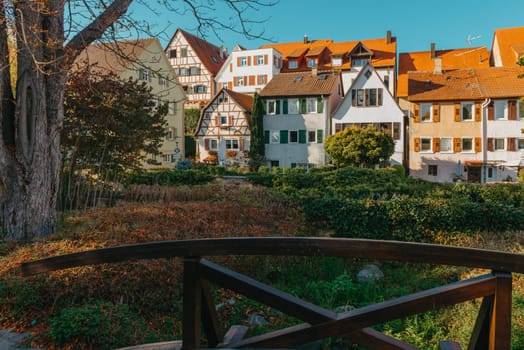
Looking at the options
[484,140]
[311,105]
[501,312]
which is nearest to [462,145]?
[484,140]

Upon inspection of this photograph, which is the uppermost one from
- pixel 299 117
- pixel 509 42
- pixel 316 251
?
pixel 509 42

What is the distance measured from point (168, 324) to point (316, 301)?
6.50 ft

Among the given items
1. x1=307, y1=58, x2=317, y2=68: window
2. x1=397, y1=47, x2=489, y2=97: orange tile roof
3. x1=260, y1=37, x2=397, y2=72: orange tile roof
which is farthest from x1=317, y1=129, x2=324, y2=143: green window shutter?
x1=307, y1=58, x2=317, y2=68: window

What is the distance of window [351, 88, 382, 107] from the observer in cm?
3259

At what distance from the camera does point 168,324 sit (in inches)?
177

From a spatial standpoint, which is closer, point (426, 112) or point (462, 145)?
point (462, 145)

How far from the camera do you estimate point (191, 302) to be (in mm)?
2016

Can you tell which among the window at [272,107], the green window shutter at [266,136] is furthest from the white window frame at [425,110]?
the green window shutter at [266,136]

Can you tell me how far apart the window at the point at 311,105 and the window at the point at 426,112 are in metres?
8.08

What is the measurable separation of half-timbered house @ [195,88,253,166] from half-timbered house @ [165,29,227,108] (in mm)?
11174

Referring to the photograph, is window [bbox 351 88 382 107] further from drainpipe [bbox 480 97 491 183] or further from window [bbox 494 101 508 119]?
window [bbox 494 101 508 119]

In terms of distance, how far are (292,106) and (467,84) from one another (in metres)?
13.3

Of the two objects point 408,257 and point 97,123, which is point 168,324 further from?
point 97,123

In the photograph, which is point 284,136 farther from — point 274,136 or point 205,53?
point 205,53
